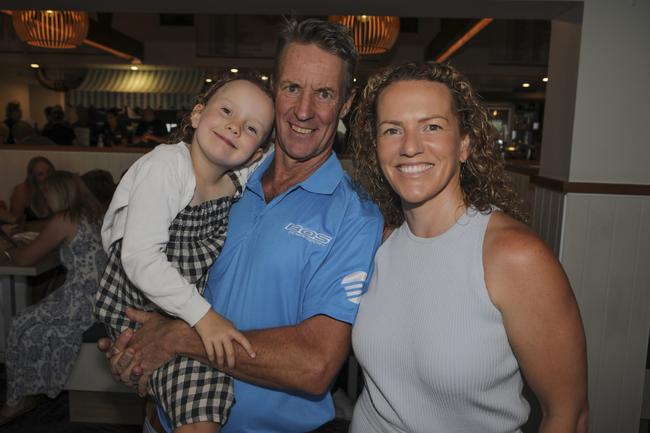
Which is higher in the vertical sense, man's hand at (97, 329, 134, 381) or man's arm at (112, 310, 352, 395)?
man's arm at (112, 310, 352, 395)

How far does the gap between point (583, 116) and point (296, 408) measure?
2439mm

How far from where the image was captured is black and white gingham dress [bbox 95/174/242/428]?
57.5 inches

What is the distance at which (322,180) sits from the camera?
162cm

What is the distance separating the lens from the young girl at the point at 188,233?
1456mm

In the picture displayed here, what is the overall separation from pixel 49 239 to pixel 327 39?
8.75 feet

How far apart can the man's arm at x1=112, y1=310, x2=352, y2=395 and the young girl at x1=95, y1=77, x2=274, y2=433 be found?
0.04 m

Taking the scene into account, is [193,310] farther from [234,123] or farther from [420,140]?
[420,140]

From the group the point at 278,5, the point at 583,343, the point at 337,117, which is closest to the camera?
the point at 583,343

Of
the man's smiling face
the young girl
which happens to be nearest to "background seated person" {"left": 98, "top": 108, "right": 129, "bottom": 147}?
the young girl

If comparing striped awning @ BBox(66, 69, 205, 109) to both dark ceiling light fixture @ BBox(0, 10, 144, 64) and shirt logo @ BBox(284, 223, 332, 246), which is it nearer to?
dark ceiling light fixture @ BBox(0, 10, 144, 64)

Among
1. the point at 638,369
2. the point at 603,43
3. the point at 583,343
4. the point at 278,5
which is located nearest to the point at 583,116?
the point at 603,43

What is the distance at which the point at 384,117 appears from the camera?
1434 mm

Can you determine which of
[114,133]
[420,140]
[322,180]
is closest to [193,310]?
[322,180]

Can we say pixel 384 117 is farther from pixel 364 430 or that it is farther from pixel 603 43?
pixel 603 43
